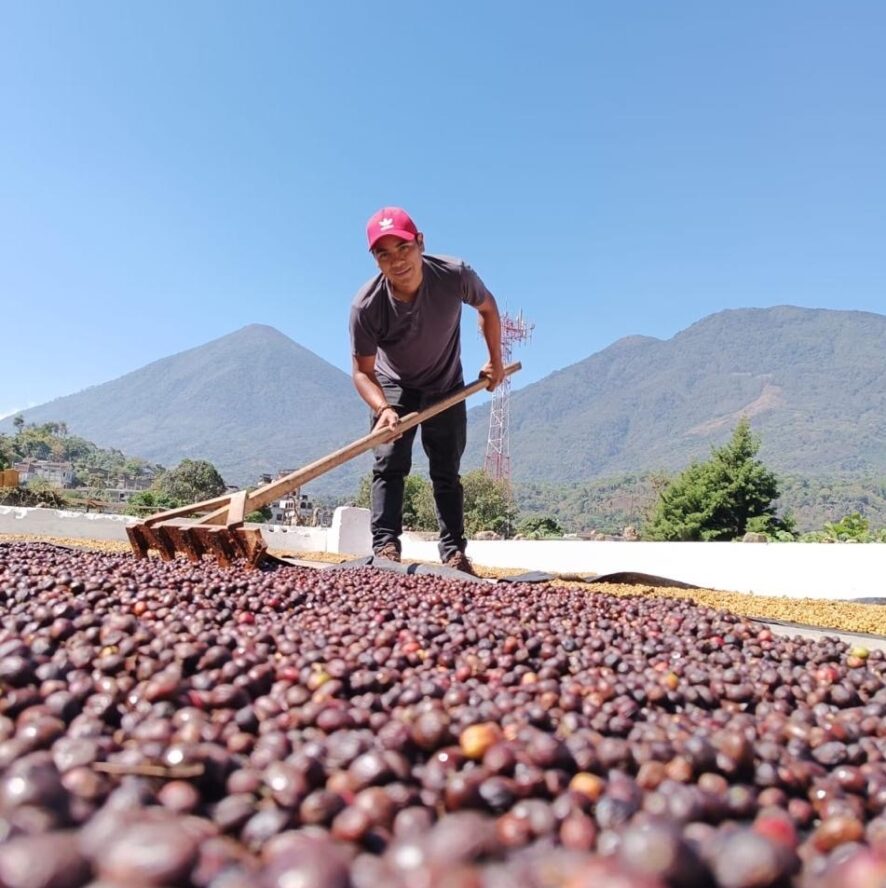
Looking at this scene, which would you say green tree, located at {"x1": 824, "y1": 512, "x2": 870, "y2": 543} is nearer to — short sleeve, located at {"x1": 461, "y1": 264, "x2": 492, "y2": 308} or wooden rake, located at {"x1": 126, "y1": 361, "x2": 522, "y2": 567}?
short sleeve, located at {"x1": 461, "y1": 264, "x2": 492, "y2": 308}

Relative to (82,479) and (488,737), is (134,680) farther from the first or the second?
(82,479)

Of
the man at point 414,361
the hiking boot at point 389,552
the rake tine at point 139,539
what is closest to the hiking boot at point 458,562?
the man at point 414,361

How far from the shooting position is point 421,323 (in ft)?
15.5

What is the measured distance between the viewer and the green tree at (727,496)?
2208cm

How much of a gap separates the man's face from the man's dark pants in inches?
32.4

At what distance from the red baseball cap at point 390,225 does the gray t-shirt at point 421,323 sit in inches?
16.7

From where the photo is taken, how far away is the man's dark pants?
4.99m

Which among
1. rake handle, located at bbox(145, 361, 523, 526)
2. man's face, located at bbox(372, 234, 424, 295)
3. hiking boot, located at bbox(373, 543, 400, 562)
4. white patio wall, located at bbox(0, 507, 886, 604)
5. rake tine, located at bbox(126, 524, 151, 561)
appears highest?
man's face, located at bbox(372, 234, 424, 295)

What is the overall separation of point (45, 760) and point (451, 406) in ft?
13.5

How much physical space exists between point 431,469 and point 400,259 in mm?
1469

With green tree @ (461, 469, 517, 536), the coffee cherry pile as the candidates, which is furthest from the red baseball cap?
green tree @ (461, 469, 517, 536)

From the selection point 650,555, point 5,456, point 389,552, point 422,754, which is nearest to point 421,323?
point 389,552

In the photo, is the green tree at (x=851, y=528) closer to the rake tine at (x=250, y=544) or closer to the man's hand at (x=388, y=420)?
the man's hand at (x=388, y=420)

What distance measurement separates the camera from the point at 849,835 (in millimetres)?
931
